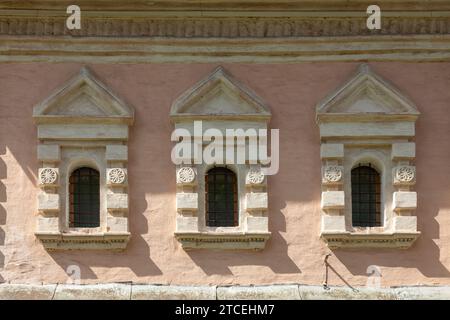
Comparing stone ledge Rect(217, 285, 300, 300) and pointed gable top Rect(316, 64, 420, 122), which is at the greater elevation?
pointed gable top Rect(316, 64, 420, 122)

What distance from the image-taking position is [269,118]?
22078 millimetres

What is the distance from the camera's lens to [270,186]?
21984mm

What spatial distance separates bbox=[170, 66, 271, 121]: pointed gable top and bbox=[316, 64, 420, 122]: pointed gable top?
2.59 ft

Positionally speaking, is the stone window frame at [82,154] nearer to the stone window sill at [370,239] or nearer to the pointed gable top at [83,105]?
the pointed gable top at [83,105]

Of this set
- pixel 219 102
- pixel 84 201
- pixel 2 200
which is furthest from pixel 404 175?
pixel 2 200

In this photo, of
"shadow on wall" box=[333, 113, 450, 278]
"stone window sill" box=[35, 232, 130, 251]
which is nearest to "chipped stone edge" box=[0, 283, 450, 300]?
"shadow on wall" box=[333, 113, 450, 278]

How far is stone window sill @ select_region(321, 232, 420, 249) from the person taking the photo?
21.7 metres

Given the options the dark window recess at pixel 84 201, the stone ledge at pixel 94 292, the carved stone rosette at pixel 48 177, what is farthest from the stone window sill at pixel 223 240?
the carved stone rosette at pixel 48 177

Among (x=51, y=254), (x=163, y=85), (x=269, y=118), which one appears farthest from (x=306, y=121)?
(x=51, y=254)

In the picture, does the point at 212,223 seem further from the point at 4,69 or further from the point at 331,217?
the point at 4,69

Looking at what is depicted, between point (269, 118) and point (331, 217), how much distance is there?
143cm

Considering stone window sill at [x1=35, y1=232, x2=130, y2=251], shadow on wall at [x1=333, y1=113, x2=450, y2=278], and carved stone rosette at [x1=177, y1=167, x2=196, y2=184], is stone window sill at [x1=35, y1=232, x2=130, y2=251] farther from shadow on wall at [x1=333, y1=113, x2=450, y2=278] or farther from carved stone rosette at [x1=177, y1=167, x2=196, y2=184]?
shadow on wall at [x1=333, y1=113, x2=450, y2=278]

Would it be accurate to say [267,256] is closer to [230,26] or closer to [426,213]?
[426,213]
